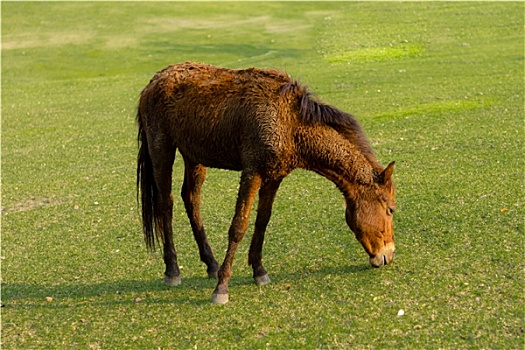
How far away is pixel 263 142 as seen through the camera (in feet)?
19.7

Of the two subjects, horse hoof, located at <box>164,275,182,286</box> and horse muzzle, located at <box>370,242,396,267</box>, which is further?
horse hoof, located at <box>164,275,182,286</box>

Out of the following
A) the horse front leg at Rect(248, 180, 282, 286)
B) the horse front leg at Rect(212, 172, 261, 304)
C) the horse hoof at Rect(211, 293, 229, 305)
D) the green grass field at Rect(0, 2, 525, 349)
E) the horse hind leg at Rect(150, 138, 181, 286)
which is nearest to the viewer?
the green grass field at Rect(0, 2, 525, 349)

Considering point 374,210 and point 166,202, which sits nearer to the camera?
point 374,210

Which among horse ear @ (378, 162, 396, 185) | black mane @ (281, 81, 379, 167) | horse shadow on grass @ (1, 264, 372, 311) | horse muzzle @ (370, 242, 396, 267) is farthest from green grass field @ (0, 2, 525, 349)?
black mane @ (281, 81, 379, 167)

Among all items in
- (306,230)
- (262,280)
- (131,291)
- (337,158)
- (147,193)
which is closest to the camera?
(337,158)

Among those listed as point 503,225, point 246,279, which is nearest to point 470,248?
point 503,225

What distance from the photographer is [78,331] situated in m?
6.11

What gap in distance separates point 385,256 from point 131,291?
2346 millimetres

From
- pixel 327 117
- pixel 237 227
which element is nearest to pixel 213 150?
pixel 237 227

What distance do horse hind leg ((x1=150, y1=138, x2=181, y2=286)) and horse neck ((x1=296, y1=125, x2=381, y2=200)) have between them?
135cm

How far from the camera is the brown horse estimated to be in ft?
20.0

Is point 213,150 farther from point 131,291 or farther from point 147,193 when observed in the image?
point 131,291

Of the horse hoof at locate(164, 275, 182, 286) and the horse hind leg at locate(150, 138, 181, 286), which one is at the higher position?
the horse hind leg at locate(150, 138, 181, 286)

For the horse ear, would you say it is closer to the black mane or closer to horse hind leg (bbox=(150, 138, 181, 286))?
the black mane
